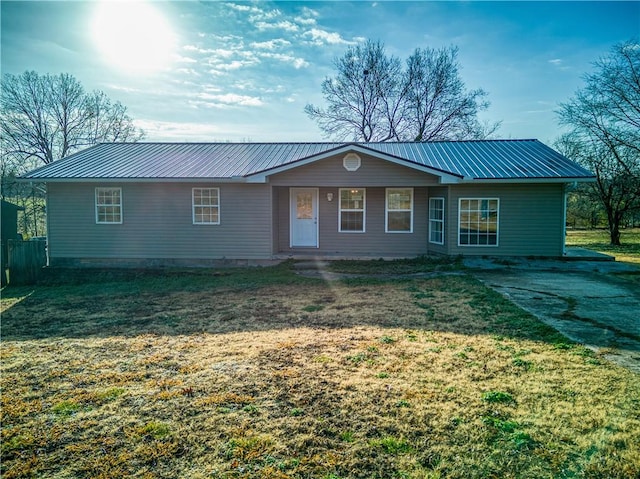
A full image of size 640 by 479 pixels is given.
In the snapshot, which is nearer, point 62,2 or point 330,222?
point 62,2

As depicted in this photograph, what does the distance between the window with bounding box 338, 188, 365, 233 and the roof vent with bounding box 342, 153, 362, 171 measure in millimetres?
1280

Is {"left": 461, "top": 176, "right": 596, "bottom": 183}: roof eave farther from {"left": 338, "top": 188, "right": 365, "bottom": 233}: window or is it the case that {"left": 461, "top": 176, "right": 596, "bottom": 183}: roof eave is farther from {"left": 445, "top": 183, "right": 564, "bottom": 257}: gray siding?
{"left": 338, "top": 188, "right": 365, "bottom": 233}: window

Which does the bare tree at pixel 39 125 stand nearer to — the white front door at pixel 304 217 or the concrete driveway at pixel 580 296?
the white front door at pixel 304 217

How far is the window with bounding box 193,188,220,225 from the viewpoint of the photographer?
1295cm

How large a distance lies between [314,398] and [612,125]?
22.3 metres

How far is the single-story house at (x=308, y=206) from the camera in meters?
12.4

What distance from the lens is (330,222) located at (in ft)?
46.1

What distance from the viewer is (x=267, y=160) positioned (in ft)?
46.8

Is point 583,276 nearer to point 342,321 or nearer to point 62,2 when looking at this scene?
point 342,321

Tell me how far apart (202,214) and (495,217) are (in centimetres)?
923

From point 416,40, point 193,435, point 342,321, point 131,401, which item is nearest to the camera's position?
point 193,435

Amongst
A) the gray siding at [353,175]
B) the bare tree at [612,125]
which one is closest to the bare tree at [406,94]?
the bare tree at [612,125]

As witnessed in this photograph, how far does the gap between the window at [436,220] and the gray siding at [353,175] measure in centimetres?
106

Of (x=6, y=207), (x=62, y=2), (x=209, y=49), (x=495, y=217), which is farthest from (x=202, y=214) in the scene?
(x=495, y=217)
